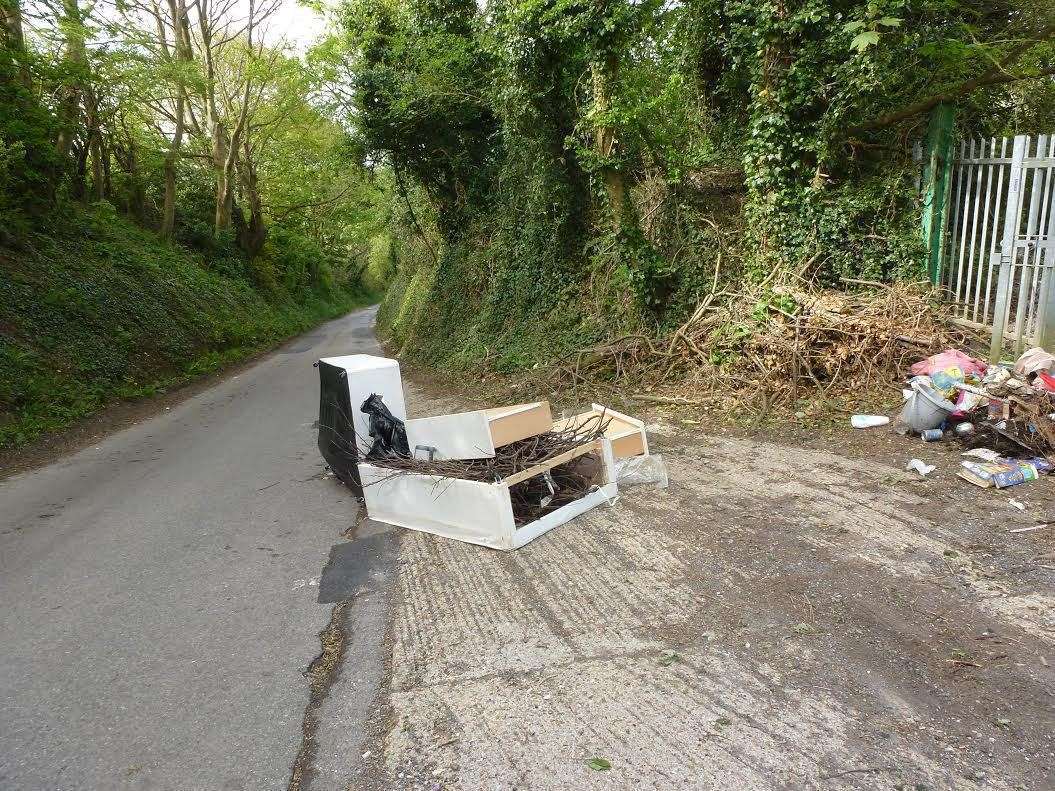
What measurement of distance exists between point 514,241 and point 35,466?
9.08 m

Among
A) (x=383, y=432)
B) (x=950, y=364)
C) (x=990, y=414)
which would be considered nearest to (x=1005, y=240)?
(x=950, y=364)

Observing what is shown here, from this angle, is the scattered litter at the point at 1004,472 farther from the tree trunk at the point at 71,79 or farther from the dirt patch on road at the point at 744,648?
the tree trunk at the point at 71,79

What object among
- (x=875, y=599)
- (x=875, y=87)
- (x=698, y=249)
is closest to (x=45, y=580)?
(x=875, y=599)

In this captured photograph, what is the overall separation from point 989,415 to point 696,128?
684cm

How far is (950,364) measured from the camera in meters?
6.05

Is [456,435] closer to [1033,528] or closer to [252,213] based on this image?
[1033,528]

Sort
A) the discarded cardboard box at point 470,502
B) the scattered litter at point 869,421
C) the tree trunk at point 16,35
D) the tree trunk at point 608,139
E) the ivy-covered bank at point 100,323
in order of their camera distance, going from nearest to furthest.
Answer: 1. the discarded cardboard box at point 470,502
2. the scattered litter at point 869,421
3. the tree trunk at point 608,139
4. the ivy-covered bank at point 100,323
5. the tree trunk at point 16,35

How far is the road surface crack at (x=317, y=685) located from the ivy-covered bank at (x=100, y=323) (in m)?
7.97

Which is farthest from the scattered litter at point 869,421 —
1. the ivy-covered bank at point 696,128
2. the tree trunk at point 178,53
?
the tree trunk at point 178,53

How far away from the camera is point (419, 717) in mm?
2893

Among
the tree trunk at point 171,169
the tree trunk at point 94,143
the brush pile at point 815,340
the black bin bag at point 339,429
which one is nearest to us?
the black bin bag at point 339,429

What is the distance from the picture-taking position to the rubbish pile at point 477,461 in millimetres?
4488

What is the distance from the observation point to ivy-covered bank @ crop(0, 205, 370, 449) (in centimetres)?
1048

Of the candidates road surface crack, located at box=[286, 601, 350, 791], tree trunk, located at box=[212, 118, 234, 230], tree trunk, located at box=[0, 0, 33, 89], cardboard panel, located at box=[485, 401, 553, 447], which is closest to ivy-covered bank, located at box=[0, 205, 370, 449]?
tree trunk, located at box=[0, 0, 33, 89]
